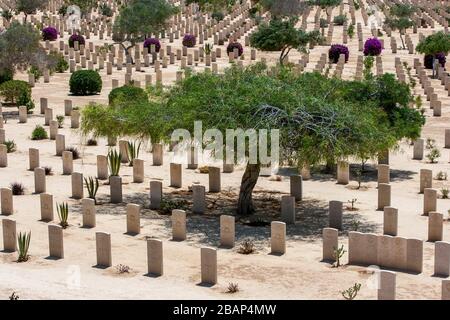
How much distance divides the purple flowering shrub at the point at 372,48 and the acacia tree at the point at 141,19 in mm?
9631

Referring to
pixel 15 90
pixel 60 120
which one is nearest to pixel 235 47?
pixel 15 90

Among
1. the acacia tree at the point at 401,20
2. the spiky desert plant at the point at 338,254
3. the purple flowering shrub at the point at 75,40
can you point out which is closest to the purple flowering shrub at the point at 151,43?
the purple flowering shrub at the point at 75,40

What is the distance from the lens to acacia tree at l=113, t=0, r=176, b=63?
48781 mm

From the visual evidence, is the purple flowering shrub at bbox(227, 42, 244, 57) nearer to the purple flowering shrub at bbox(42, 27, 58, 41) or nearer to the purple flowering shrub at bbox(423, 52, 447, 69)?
the purple flowering shrub at bbox(423, 52, 447, 69)

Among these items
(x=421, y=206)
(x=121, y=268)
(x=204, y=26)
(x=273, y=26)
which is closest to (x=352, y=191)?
(x=421, y=206)

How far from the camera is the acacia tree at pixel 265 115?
74.0ft

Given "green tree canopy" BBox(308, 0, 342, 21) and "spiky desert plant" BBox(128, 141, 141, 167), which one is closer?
"spiky desert plant" BBox(128, 141, 141, 167)

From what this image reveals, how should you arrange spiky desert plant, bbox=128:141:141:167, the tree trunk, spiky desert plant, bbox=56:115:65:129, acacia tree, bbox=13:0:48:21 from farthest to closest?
acacia tree, bbox=13:0:48:21, spiky desert plant, bbox=56:115:65:129, spiky desert plant, bbox=128:141:141:167, the tree trunk

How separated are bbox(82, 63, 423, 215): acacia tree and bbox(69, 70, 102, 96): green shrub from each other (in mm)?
16208

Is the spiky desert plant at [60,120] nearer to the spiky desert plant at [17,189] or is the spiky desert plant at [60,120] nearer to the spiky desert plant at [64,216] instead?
the spiky desert plant at [17,189]

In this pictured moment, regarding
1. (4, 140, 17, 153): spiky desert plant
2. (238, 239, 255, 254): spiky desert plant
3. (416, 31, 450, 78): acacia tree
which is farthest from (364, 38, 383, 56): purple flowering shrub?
(238, 239, 255, 254): spiky desert plant

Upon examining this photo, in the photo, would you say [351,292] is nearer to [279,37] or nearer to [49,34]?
[279,37]

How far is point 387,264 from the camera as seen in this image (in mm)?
20094

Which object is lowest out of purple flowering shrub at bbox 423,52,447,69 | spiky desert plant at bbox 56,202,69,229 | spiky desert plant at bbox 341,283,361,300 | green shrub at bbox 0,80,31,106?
spiky desert plant at bbox 341,283,361,300
